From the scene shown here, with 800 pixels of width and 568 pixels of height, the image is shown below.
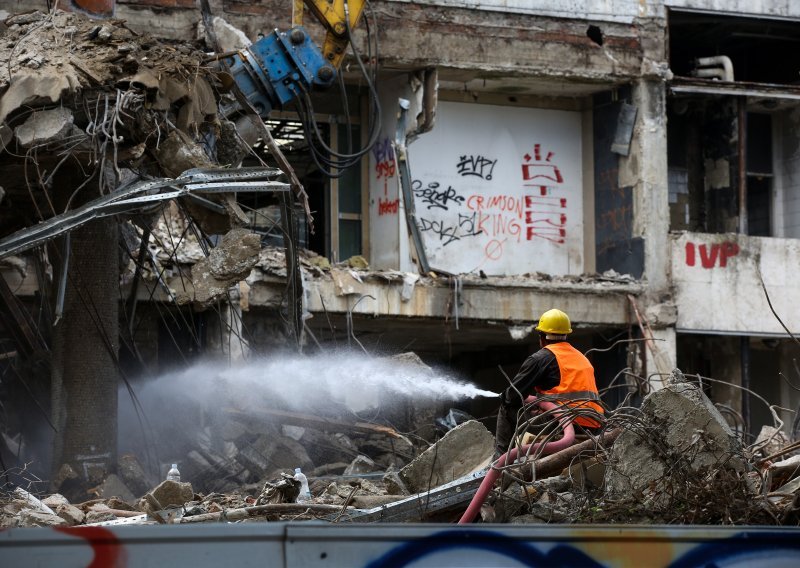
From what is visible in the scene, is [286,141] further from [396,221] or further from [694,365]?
[694,365]

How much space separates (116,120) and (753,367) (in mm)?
15581

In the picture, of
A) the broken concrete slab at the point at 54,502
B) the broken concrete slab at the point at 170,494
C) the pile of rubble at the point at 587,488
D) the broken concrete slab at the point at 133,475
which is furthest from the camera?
the broken concrete slab at the point at 133,475

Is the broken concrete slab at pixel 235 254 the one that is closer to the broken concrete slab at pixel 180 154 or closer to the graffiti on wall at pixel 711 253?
the broken concrete slab at pixel 180 154

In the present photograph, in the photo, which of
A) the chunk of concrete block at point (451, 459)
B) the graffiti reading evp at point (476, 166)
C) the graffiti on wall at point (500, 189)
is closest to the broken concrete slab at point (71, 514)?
the chunk of concrete block at point (451, 459)

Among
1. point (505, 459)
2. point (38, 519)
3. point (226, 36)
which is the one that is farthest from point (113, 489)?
point (226, 36)

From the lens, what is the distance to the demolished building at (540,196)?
19109 millimetres

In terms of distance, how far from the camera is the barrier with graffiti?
16.7 feet

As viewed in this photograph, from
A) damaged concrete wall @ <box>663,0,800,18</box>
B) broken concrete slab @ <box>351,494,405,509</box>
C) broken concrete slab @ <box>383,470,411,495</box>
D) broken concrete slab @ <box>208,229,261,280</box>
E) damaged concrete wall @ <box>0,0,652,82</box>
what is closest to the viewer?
broken concrete slab @ <box>351,494,405,509</box>

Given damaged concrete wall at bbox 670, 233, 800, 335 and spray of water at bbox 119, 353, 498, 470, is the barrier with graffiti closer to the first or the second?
spray of water at bbox 119, 353, 498, 470

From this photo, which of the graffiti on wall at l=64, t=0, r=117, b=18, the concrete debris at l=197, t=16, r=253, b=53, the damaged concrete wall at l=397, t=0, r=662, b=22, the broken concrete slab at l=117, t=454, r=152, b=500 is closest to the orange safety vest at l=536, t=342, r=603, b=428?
Result: the broken concrete slab at l=117, t=454, r=152, b=500

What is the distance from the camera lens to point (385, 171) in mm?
20547

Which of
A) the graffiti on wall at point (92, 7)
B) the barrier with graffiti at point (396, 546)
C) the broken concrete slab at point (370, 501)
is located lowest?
the broken concrete slab at point (370, 501)

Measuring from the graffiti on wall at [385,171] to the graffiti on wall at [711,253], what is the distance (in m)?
4.67

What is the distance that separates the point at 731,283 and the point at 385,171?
5672 mm
